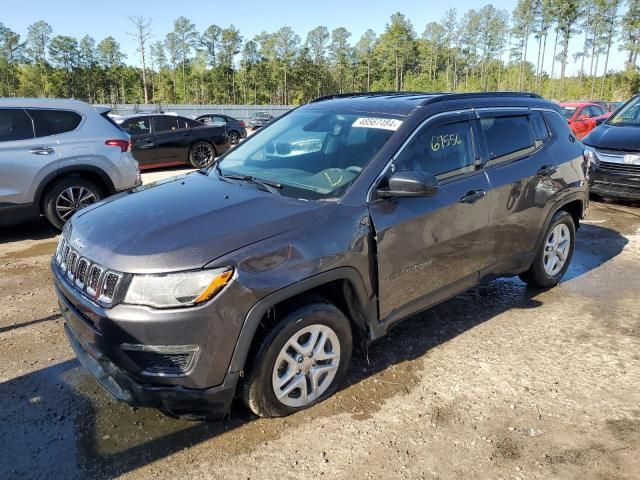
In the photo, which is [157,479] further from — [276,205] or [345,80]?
[345,80]

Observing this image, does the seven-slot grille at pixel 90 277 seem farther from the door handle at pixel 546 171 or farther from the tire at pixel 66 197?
the tire at pixel 66 197

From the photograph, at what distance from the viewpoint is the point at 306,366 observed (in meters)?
2.96

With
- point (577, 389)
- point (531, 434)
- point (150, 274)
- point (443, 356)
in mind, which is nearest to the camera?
point (150, 274)

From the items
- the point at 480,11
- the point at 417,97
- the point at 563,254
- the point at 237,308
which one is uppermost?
the point at 480,11

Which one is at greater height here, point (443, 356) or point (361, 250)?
point (361, 250)

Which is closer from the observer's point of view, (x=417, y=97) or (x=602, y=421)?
(x=602, y=421)

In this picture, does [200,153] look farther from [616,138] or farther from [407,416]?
[407,416]

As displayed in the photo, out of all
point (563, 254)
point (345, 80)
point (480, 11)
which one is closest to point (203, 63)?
point (345, 80)

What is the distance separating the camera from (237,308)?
256 centimetres

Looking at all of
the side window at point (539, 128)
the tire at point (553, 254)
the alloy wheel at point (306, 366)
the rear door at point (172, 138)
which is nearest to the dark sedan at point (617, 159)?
the tire at point (553, 254)

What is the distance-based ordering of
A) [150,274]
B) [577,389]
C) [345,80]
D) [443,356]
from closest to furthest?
1. [150,274]
2. [577,389]
3. [443,356]
4. [345,80]

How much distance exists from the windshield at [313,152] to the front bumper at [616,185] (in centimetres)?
630

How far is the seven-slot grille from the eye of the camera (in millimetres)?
2578

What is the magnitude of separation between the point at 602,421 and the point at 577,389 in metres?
0.34
